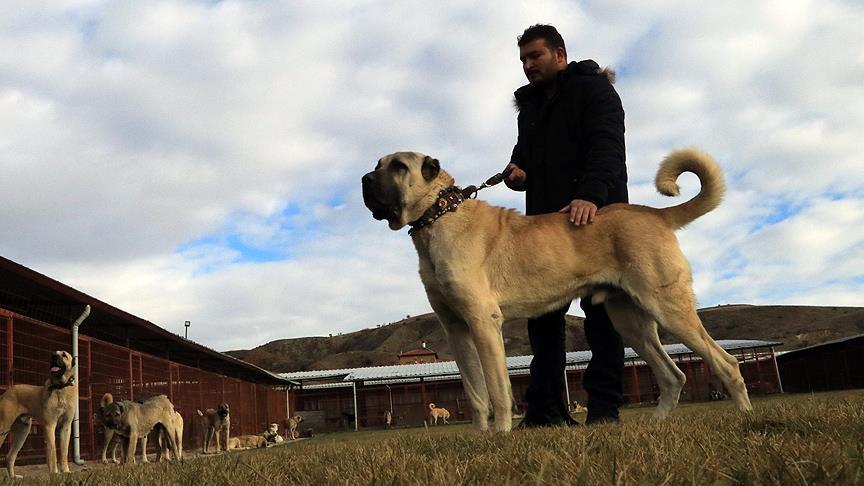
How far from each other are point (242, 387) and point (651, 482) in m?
27.5

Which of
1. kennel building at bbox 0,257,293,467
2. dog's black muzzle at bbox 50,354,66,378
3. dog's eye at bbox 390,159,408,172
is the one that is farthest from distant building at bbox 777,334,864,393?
dog's eye at bbox 390,159,408,172

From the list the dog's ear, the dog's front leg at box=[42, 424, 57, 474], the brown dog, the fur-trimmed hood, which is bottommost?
the brown dog

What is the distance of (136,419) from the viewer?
425 inches

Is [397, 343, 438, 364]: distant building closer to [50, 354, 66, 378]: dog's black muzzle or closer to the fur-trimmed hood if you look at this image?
[50, 354, 66, 378]: dog's black muzzle

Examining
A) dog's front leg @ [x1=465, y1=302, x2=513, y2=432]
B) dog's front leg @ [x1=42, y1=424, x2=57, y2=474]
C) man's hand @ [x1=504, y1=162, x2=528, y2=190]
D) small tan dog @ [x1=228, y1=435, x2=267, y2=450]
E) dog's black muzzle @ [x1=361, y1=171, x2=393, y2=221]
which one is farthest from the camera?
small tan dog @ [x1=228, y1=435, x2=267, y2=450]

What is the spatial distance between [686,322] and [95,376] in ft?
39.2

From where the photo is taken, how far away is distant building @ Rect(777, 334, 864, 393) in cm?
2817

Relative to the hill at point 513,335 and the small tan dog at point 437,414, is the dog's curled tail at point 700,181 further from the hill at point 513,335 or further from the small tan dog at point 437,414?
the hill at point 513,335

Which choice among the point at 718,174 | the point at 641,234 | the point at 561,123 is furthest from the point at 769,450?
the point at 561,123

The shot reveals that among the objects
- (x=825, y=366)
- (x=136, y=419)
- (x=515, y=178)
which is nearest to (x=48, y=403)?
(x=136, y=419)

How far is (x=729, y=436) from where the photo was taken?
2404mm

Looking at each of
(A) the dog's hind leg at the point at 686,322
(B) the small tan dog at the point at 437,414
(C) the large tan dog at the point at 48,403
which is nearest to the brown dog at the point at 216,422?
(C) the large tan dog at the point at 48,403

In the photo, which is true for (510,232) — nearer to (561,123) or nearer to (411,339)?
(561,123)

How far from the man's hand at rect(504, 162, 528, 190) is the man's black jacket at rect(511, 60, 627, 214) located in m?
0.06
